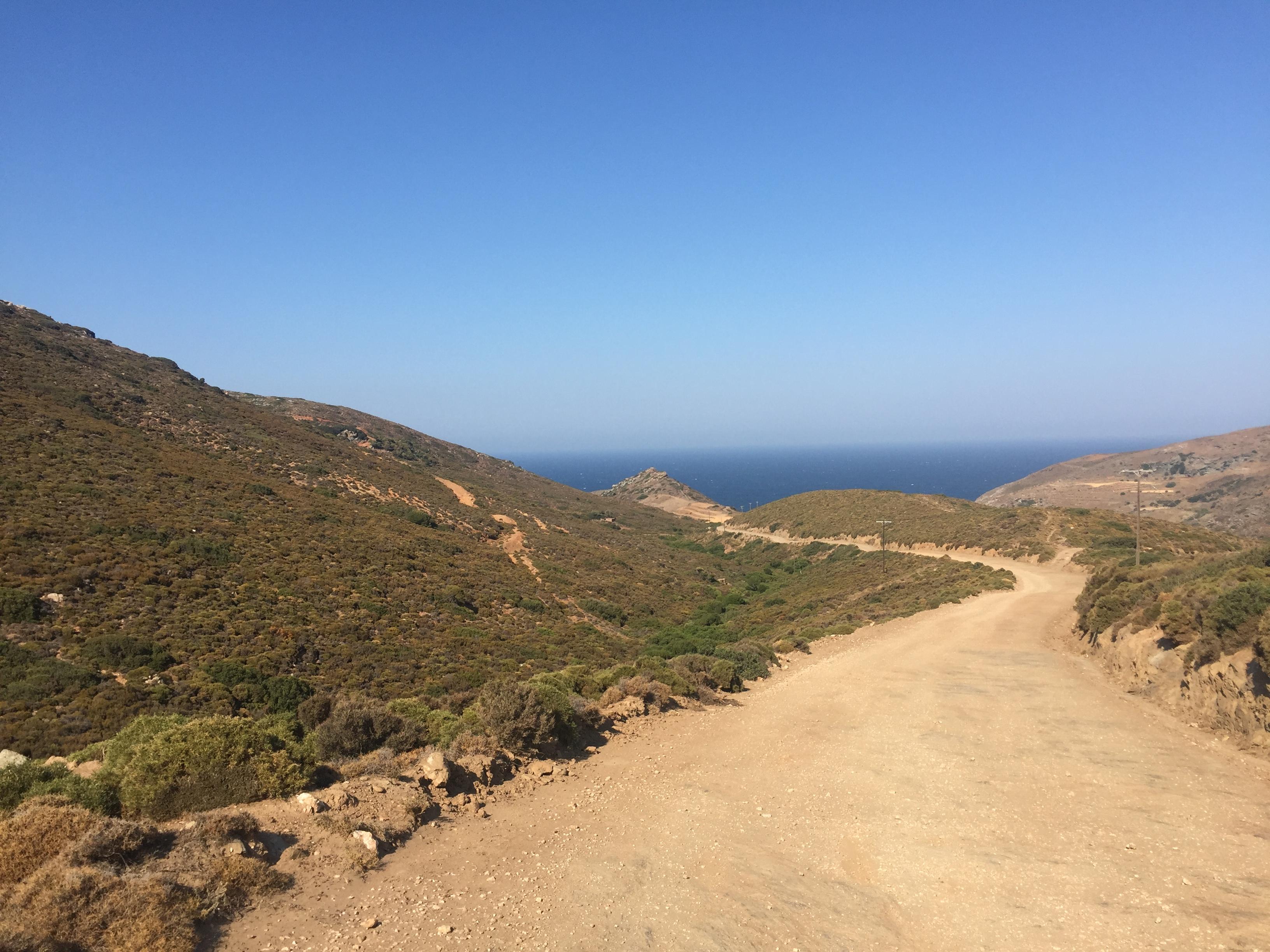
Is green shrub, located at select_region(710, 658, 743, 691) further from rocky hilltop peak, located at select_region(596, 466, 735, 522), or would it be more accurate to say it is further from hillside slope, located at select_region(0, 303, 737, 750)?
rocky hilltop peak, located at select_region(596, 466, 735, 522)

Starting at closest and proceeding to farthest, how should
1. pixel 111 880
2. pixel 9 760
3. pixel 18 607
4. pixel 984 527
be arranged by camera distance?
1. pixel 111 880
2. pixel 9 760
3. pixel 18 607
4. pixel 984 527

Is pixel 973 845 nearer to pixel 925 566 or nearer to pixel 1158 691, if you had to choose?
pixel 1158 691

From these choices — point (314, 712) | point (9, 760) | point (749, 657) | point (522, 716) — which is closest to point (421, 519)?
point (749, 657)

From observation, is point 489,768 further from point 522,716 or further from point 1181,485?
point 1181,485

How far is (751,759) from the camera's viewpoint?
37.5 feet

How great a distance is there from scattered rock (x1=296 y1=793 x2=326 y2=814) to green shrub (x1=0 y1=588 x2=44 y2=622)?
1694cm

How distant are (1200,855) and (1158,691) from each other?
321 inches

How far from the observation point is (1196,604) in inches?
586

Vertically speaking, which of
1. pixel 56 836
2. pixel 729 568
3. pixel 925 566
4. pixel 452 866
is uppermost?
pixel 56 836

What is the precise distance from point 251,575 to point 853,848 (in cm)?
2480

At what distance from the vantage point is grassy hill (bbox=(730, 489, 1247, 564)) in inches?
1658

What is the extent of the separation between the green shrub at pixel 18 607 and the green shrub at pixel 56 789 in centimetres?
1460

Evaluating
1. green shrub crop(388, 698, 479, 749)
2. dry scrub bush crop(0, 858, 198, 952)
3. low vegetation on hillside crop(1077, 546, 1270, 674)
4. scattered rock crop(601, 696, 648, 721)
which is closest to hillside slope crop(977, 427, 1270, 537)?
low vegetation on hillside crop(1077, 546, 1270, 674)

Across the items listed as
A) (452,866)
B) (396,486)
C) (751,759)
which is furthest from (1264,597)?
(396,486)
